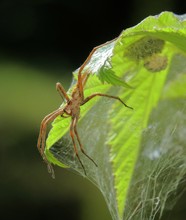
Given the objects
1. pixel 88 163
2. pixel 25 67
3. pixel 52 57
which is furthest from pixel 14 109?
pixel 88 163

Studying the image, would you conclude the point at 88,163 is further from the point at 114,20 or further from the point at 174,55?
the point at 114,20

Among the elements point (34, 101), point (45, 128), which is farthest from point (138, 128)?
point (34, 101)

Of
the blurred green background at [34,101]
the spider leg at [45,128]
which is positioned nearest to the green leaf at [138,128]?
the spider leg at [45,128]

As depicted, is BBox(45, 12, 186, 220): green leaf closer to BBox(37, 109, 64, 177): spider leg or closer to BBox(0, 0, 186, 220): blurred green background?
BBox(37, 109, 64, 177): spider leg

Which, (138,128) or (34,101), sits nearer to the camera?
(138,128)

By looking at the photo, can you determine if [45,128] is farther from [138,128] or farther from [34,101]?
[34,101]

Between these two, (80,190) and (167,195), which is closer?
(167,195)

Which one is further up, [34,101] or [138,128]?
[138,128]
